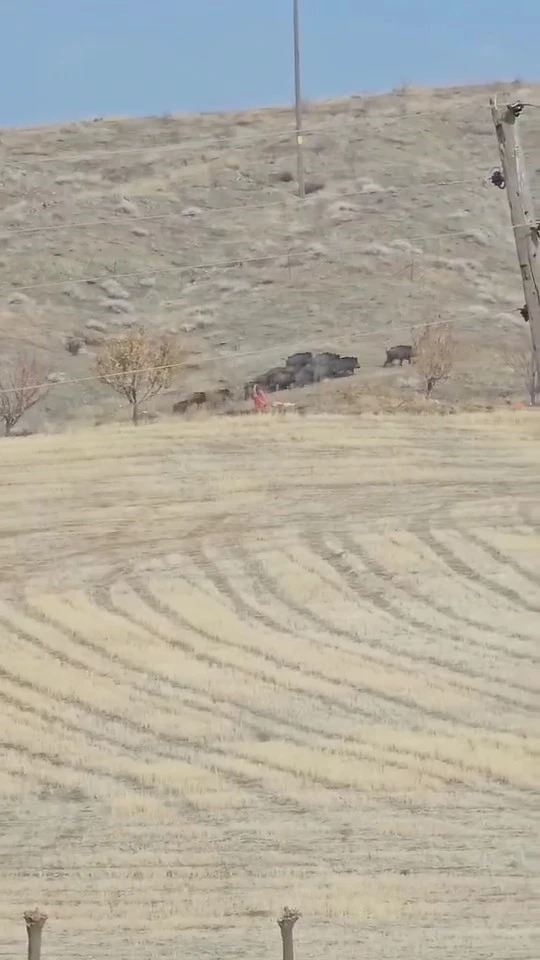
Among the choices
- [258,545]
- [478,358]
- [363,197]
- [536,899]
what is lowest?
[536,899]

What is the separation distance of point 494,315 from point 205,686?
94.1 ft

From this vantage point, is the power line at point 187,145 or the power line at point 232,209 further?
the power line at point 187,145

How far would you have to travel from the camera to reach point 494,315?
41594 mm

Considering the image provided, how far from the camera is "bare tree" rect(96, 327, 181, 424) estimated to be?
1261 inches

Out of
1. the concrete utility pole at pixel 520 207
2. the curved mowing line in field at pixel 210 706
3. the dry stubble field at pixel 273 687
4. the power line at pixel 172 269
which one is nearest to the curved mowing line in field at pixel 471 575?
the dry stubble field at pixel 273 687

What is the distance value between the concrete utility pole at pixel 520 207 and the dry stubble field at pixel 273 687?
352 cm

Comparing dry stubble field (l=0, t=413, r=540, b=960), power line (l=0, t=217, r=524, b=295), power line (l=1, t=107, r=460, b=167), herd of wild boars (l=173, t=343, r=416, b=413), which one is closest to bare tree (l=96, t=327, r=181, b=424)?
herd of wild boars (l=173, t=343, r=416, b=413)

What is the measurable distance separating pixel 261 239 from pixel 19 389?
1786 cm

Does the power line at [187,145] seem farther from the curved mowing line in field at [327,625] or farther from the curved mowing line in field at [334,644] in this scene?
the curved mowing line in field at [327,625]

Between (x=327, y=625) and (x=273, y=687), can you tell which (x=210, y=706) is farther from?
(x=327, y=625)

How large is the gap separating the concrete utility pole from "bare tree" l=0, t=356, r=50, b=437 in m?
20.1

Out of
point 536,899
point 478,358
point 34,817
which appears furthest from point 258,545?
point 478,358

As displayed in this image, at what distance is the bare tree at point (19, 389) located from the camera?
3209cm

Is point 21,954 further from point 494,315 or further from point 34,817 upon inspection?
point 494,315
